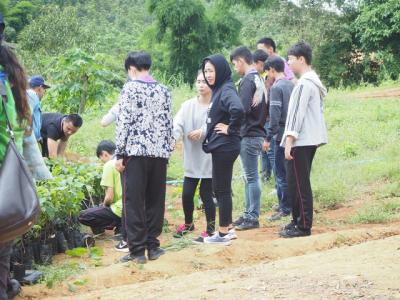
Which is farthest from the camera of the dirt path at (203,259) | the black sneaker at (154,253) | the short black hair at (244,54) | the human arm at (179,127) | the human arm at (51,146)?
the human arm at (51,146)

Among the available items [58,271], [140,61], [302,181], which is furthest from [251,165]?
[58,271]

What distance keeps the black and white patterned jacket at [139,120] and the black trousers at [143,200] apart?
0.28 ft

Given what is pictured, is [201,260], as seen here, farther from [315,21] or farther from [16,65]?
[315,21]

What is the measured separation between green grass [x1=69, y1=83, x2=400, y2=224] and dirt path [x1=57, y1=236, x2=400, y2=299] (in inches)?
120

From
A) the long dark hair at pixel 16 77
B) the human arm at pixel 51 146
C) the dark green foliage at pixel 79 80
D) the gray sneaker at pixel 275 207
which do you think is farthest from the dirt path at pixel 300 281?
the dark green foliage at pixel 79 80

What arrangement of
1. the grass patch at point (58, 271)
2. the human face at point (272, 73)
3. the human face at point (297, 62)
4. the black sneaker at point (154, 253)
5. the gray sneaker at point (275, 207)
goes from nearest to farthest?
the grass patch at point (58, 271) < the black sneaker at point (154, 253) < the human face at point (297, 62) < the human face at point (272, 73) < the gray sneaker at point (275, 207)

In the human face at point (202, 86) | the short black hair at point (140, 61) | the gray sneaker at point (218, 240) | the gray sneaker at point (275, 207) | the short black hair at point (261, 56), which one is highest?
the short black hair at point (261, 56)

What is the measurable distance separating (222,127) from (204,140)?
263 mm

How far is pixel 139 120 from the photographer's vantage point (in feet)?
17.5

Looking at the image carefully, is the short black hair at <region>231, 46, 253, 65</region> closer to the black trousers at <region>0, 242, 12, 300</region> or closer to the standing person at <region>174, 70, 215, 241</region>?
the standing person at <region>174, 70, 215, 241</region>

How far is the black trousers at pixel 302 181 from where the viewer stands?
6121mm

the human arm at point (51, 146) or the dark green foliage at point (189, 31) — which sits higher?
the dark green foliage at point (189, 31)

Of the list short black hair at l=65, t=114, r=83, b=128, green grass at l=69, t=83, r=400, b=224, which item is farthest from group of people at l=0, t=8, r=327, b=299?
green grass at l=69, t=83, r=400, b=224

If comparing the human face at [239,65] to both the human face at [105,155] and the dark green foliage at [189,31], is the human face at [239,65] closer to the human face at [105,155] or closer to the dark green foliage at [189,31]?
the human face at [105,155]
